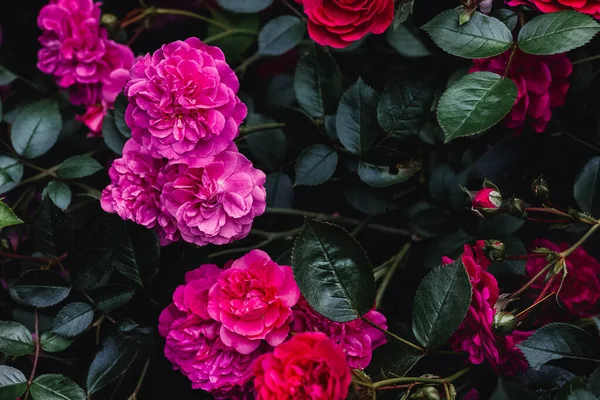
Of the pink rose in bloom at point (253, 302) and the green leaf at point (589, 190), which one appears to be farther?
the green leaf at point (589, 190)

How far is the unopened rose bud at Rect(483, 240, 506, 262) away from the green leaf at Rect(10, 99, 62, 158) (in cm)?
60

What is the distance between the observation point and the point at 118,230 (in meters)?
0.73

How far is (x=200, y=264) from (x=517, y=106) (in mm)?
410

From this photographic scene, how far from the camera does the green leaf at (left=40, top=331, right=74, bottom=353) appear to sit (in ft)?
2.39

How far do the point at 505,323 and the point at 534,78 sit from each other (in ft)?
0.92

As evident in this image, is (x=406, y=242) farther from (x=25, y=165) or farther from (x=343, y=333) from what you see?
(x=25, y=165)

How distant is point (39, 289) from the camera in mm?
739

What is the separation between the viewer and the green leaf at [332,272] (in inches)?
24.1

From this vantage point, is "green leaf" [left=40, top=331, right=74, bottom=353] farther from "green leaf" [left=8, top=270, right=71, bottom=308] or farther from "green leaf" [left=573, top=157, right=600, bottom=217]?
"green leaf" [left=573, top=157, right=600, bottom=217]

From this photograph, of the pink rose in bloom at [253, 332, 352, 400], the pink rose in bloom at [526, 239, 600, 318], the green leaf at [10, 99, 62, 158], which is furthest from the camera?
the green leaf at [10, 99, 62, 158]

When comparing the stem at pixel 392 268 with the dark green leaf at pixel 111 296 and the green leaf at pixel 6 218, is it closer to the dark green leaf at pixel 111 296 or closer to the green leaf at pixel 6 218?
the dark green leaf at pixel 111 296

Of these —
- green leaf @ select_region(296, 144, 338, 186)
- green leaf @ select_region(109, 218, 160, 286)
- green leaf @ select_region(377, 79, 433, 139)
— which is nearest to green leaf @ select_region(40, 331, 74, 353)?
green leaf @ select_region(109, 218, 160, 286)

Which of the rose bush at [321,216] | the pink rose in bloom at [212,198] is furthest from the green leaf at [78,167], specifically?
the pink rose in bloom at [212,198]

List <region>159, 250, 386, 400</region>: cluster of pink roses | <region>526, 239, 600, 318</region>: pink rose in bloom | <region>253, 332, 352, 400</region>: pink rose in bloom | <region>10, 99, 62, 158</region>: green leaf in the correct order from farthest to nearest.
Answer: <region>10, 99, 62, 158</region>: green leaf, <region>526, 239, 600, 318</region>: pink rose in bloom, <region>159, 250, 386, 400</region>: cluster of pink roses, <region>253, 332, 352, 400</region>: pink rose in bloom
